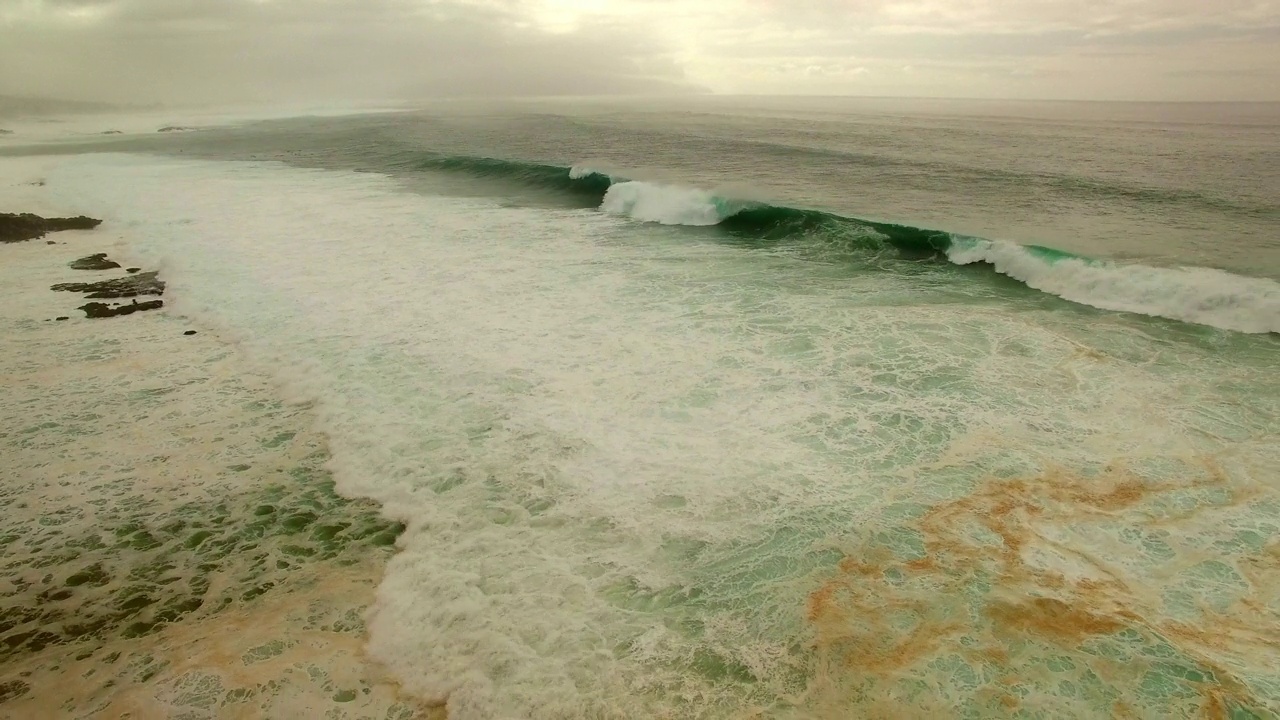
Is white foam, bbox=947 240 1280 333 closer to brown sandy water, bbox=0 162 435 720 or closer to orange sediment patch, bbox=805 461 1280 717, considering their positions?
orange sediment patch, bbox=805 461 1280 717

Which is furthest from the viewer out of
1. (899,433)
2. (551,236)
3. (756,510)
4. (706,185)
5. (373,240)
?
(706,185)

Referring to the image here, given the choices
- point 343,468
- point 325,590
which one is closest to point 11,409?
point 343,468

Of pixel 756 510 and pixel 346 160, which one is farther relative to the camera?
pixel 346 160

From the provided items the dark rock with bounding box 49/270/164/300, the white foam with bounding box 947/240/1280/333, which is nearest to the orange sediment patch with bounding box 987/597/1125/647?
the white foam with bounding box 947/240/1280/333

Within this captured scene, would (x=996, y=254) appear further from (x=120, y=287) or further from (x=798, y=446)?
(x=120, y=287)

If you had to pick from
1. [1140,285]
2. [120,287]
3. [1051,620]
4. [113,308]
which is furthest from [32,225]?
[1140,285]

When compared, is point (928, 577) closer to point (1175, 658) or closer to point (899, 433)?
point (1175, 658)
